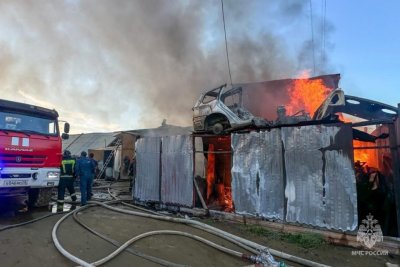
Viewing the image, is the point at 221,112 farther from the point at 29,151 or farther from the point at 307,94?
the point at 29,151

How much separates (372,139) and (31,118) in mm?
9161

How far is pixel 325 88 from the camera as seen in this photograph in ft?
34.9

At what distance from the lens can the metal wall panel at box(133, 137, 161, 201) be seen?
29.5 ft

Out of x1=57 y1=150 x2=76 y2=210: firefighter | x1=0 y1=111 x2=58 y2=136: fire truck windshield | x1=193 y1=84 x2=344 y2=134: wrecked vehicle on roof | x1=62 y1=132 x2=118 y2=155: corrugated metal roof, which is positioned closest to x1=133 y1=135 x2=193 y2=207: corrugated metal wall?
x1=193 y1=84 x2=344 y2=134: wrecked vehicle on roof

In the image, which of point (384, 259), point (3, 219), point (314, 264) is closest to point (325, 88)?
point (384, 259)

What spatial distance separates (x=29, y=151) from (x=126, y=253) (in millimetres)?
4209

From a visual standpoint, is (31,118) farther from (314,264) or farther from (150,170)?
(314,264)

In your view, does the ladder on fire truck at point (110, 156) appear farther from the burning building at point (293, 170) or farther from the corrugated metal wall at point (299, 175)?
the corrugated metal wall at point (299, 175)

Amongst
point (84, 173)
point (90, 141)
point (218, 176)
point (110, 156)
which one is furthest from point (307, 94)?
point (90, 141)

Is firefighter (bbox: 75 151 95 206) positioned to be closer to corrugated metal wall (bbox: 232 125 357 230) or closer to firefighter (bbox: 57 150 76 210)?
firefighter (bbox: 57 150 76 210)

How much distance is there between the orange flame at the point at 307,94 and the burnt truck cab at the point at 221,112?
3.11 m

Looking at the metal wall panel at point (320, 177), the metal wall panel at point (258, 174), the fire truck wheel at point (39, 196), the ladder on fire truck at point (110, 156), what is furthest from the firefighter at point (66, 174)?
the ladder on fire truck at point (110, 156)

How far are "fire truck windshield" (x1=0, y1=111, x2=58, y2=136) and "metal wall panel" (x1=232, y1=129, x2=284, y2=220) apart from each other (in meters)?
5.15

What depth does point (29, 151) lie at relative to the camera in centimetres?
704
